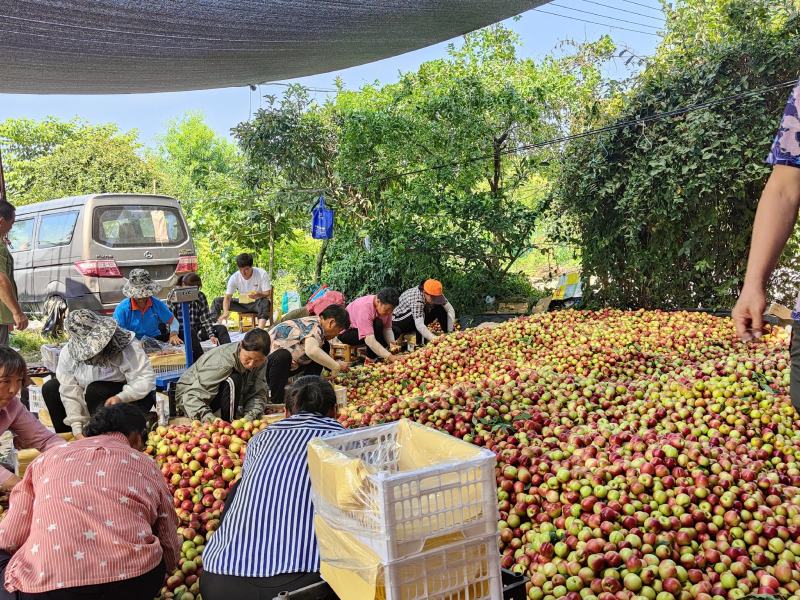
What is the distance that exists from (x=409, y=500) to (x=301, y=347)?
4038 mm

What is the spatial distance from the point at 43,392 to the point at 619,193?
6859 millimetres

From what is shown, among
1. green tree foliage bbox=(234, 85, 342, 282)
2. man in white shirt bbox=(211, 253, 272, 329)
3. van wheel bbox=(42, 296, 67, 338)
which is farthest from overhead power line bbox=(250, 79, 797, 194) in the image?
van wheel bbox=(42, 296, 67, 338)

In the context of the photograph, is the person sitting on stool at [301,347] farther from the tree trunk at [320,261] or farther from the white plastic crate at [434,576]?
the tree trunk at [320,261]

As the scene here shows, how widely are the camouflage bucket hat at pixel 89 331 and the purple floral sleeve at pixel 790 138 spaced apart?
3886 mm

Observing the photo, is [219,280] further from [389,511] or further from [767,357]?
[389,511]

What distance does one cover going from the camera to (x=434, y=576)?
1744 mm

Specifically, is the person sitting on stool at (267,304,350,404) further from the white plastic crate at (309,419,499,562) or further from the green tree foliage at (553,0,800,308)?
the green tree foliage at (553,0,800,308)

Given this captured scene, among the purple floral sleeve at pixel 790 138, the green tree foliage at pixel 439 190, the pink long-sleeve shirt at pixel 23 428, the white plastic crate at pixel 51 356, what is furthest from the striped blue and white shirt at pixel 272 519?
the green tree foliage at pixel 439 190

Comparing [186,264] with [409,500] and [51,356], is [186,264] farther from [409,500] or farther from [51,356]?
[409,500]

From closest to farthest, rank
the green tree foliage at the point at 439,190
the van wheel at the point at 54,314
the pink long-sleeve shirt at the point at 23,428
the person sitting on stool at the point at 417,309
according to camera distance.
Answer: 1. the pink long-sleeve shirt at the point at 23,428
2. the person sitting on stool at the point at 417,309
3. the van wheel at the point at 54,314
4. the green tree foliage at the point at 439,190

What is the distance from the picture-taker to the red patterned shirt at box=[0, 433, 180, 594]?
2219mm

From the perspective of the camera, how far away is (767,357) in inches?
202

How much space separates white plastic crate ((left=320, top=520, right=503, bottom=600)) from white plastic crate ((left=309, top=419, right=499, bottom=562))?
1.0 inches

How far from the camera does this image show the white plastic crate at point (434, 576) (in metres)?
1.70
